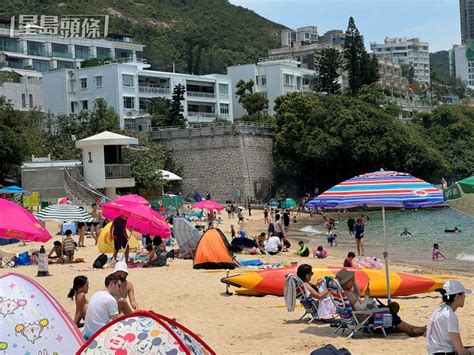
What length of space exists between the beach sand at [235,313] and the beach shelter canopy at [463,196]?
1.66m

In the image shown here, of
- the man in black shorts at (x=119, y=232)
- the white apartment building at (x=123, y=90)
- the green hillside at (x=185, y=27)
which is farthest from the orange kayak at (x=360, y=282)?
the green hillside at (x=185, y=27)

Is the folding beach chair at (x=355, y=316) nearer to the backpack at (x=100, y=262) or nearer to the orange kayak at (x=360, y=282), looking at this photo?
the orange kayak at (x=360, y=282)

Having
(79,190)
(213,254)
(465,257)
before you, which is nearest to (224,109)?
(79,190)

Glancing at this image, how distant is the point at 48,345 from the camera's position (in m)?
6.96

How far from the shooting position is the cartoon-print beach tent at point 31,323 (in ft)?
22.5

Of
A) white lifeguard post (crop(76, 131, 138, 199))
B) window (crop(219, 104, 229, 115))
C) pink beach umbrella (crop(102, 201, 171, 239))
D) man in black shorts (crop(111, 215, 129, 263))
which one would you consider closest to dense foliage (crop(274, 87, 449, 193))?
window (crop(219, 104, 229, 115))

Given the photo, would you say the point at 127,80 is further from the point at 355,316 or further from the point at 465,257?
the point at 355,316

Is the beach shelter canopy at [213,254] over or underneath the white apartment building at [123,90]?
underneath

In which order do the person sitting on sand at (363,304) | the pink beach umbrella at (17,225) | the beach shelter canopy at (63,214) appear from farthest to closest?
the beach shelter canopy at (63,214) → the pink beach umbrella at (17,225) → the person sitting on sand at (363,304)

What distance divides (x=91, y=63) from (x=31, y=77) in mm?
5897

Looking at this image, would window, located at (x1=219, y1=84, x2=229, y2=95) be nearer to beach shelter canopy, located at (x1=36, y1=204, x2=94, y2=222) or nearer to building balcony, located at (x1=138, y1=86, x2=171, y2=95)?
building balcony, located at (x1=138, y1=86, x2=171, y2=95)

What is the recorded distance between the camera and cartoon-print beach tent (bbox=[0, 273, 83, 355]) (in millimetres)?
6844

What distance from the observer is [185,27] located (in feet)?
440

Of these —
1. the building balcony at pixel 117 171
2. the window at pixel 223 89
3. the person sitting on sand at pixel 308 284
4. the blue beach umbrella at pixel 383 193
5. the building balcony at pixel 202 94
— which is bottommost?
the person sitting on sand at pixel 308 284
